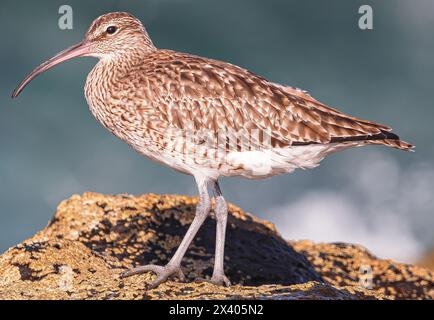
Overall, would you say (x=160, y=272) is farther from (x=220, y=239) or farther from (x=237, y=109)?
(x=237, y=109)

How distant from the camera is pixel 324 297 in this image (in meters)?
8.82

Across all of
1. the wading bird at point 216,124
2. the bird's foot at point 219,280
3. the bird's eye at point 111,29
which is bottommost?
the bird's foot at point 219,280

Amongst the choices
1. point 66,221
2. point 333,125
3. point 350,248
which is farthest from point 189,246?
point 350,248

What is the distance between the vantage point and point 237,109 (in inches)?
432

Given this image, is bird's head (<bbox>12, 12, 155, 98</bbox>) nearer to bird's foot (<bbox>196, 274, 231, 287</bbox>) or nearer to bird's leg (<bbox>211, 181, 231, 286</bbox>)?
bird's leg (<bbox>211, 181, 231, 286</bbox>)

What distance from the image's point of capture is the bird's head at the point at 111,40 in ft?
39.9

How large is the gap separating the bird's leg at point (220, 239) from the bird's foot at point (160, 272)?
452 millimetres

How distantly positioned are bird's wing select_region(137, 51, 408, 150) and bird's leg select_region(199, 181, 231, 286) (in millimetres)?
1066

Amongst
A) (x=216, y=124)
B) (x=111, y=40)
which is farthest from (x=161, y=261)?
(x=111, y=40)

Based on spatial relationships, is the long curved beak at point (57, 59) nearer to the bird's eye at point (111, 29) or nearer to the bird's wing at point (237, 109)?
the bird's eye at point (111, 29)

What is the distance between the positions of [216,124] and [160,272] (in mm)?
2203

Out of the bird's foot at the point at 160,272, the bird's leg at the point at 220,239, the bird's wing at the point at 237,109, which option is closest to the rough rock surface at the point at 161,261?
the bird's foot at the point at 160,272

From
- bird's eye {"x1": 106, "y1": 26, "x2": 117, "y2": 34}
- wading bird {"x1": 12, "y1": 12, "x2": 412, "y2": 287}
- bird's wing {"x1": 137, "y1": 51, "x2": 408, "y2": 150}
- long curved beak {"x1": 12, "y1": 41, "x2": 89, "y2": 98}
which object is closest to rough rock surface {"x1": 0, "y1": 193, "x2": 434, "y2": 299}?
wading bird {"x1": 12, "y1": 12, "x2": 412, "y2": 287}
